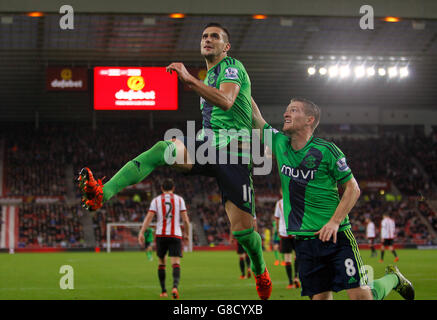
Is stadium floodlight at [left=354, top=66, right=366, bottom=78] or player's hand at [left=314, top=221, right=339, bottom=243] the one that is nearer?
player's hand at [left=314, top=221, right=339, bottom=243]

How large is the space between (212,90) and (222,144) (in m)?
0.64

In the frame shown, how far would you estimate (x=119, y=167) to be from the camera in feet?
127

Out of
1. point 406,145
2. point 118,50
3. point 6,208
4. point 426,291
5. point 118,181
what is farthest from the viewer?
point 406,145

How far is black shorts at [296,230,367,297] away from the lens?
5.70 metres

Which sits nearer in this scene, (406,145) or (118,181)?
(118,181)

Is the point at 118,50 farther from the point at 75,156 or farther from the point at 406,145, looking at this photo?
the point at 406,145

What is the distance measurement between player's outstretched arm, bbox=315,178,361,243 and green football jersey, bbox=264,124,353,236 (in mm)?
108

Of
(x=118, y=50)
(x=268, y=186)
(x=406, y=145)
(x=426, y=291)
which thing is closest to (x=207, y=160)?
(x=426, y=291)

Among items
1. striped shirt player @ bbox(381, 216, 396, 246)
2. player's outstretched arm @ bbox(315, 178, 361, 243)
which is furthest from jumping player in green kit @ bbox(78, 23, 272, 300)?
striped shirt player @ bbox(381, 216, 396, 246)

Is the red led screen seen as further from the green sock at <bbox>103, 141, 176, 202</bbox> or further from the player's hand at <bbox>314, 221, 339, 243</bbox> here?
the player's hand at <bbox>314, 221, 339, 243</bbox>

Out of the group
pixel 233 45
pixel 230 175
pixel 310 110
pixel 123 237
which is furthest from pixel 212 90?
pixel 123 237

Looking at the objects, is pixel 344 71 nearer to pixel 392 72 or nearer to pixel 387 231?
pixel 392 72

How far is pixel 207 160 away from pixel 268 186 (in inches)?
1382

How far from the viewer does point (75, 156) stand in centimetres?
4000
